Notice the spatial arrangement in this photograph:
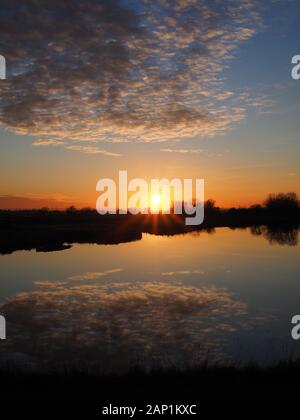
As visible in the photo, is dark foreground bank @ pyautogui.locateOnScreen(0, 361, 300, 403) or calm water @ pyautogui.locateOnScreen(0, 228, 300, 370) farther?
calm water @ pyautogui.locateOnScreen(0, 228, 300, 370)

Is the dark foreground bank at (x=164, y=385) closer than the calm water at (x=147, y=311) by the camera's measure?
Yes

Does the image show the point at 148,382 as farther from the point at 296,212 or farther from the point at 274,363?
the point at 296,212

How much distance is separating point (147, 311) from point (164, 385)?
8870mm

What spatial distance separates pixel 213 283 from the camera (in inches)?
1026

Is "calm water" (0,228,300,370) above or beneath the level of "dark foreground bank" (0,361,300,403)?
beneath

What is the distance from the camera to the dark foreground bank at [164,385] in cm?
948

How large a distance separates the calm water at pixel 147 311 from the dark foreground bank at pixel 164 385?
1792 millimetres

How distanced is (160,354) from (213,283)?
511 inches

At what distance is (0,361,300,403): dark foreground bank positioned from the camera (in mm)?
9477

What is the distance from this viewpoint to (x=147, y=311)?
1900 cm

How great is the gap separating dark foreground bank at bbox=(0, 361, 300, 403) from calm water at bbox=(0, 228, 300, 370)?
179 centimetres

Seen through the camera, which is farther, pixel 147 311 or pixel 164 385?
pixel 147 311

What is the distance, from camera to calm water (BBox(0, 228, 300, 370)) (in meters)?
13.7
